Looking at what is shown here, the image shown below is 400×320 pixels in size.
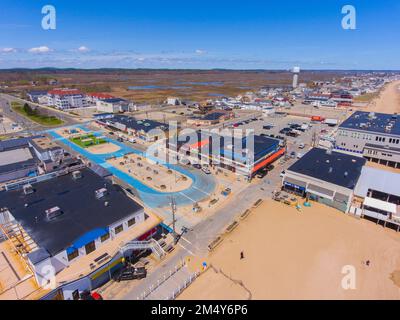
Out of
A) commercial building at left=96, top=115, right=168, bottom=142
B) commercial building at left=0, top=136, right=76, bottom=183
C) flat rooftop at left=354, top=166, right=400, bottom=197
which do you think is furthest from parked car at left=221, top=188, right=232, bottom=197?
commercial building at left=96, top=115, right=168, bottom=142

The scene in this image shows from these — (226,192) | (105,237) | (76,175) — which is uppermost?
(76,175)

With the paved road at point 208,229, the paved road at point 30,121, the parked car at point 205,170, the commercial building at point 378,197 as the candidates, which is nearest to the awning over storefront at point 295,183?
the paved road at point 208,229

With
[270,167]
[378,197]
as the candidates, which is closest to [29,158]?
[270,167]

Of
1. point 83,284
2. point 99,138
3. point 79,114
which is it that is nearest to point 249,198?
point 83,284

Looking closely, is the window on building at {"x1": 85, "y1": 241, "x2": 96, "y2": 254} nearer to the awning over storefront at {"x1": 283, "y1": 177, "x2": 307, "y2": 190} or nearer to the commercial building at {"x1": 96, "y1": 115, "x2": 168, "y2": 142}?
the awning over storefront at {"x1": 283, "y1": 177, "x2": 307, "y2": 190}

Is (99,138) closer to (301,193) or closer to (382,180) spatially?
(301,193)

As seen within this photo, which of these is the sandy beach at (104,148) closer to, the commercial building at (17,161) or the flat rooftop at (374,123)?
the commercial building at (17,161)

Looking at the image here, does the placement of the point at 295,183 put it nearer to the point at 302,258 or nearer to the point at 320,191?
the point at 320,191
